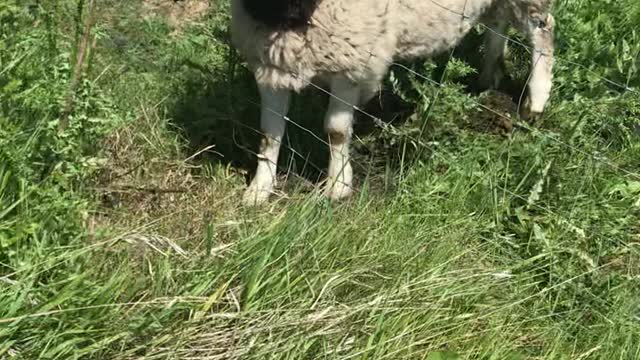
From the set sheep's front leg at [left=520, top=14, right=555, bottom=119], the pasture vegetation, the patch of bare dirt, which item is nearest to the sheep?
the pasture vegetation

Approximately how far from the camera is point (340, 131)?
3.81m

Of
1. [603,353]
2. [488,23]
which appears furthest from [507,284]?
[488,23]

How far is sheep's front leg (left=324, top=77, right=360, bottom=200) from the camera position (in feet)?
A: 12.0

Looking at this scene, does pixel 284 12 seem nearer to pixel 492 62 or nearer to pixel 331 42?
pixel 331 42

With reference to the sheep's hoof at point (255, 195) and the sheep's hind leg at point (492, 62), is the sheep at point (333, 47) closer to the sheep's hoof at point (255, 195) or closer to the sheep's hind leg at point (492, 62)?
the sheep's hoof at point (255, 195)

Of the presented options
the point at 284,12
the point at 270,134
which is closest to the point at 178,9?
the point at 270,134

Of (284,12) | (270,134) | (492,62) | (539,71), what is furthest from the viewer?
(492,62)

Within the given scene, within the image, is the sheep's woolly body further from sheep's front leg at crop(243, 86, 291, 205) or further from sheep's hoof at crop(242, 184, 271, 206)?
sheep's hoof at crop(242, 184, 271, 206)

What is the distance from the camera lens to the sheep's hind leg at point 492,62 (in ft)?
16.5

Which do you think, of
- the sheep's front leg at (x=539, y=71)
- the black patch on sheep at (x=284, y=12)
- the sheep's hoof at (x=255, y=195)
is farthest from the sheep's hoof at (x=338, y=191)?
the sheep's front leg at (x=539, y=71)

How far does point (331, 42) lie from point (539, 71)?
1.69 m

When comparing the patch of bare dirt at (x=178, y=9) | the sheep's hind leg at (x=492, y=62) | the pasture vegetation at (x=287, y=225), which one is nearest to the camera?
the pasture vegetation at (x=287, y=225)

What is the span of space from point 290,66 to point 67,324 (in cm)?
148

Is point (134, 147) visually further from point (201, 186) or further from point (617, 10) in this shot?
point (617, 10)
